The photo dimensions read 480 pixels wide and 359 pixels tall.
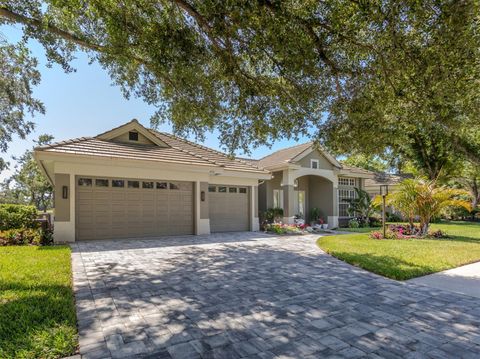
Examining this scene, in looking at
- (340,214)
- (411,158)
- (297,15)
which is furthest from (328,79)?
(411,158)

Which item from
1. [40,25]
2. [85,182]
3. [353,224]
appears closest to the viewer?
[40,25]

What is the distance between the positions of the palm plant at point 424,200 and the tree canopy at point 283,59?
4.08 m

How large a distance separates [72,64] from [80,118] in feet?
46.3

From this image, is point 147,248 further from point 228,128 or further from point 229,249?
point 228,128

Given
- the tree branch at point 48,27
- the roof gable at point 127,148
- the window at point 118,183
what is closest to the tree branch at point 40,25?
A: the tree branch at point 48,27

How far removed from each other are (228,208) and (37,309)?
38.8 ft

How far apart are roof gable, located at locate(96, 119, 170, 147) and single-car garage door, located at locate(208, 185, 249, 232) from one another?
3723 mm

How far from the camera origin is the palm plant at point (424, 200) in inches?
538

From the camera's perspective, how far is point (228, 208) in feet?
53.0

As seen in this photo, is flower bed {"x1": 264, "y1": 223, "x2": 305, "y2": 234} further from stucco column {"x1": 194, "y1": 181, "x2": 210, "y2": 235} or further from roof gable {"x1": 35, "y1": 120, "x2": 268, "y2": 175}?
stucco column {"x1": 194, "y1": 181, "x2": 210, "y2": 235}

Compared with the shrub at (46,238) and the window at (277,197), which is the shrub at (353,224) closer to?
the window at (277,197)

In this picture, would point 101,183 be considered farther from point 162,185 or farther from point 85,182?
point 162,185

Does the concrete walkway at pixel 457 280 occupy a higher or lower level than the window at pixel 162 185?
lower

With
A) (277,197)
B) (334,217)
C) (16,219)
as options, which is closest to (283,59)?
(277,197)
